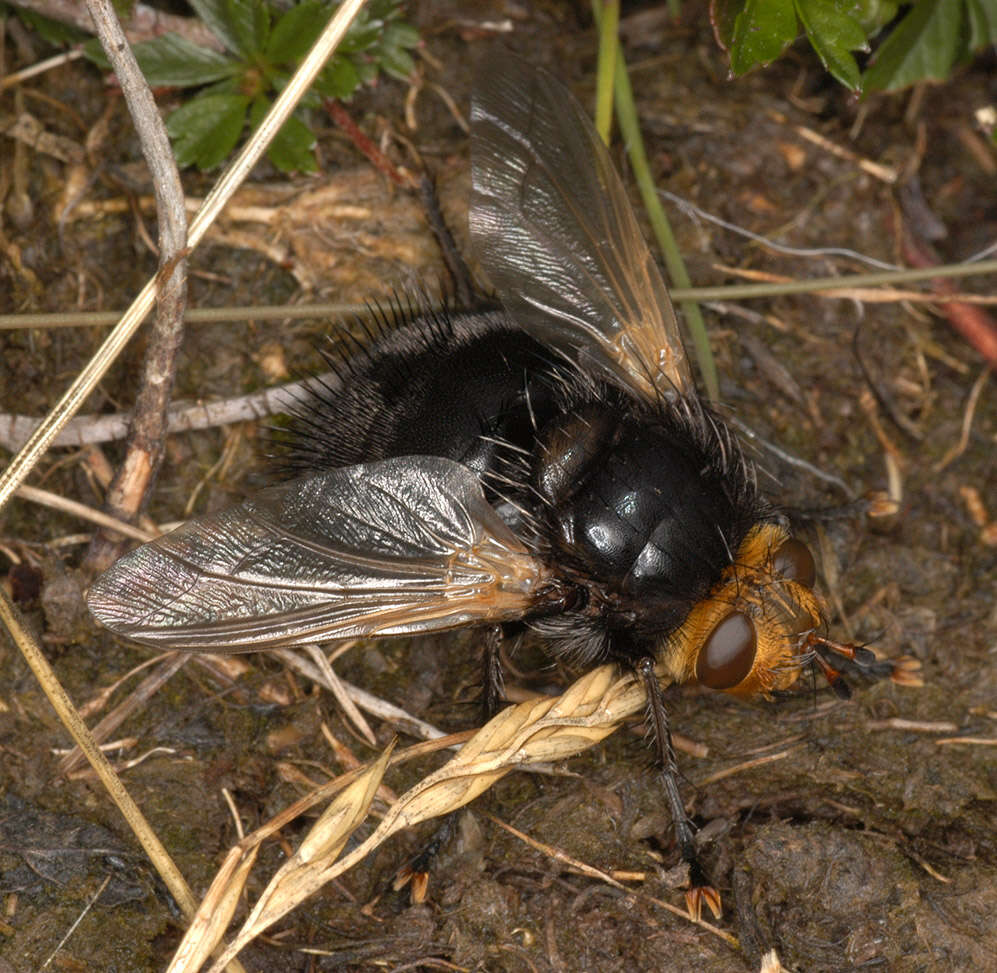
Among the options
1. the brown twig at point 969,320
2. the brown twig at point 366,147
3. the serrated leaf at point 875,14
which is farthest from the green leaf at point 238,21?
the brown twig at point 969,320

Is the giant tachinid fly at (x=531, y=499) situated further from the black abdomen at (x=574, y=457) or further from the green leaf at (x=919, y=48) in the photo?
the green leaf at (x=919, y=48)

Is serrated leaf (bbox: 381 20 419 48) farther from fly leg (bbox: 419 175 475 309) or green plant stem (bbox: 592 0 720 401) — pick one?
green plant stem (bbox: 592 0 720 401)

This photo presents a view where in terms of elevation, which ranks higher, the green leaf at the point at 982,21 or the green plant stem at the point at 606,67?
the green leaf at the point at 982,21

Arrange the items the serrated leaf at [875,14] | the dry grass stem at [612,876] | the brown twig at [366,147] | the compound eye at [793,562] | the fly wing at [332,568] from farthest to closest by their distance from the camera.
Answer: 1. the brown twig at [366,147]
2. the serrated leaf at [875,14]
3. the compound eye at [793,562]
4. the dry grass stem at [612,876]
5. the fly wing at [332,568]

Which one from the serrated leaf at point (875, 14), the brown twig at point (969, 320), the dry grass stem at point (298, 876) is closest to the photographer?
the dry grass stem at point (298, 876)

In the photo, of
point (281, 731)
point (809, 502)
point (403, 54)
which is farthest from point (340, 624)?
point (403, 54)

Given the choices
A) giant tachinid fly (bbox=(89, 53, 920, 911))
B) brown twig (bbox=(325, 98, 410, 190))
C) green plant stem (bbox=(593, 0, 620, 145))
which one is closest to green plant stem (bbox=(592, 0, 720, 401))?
green plant stem (bbox=(593, 0, 620, 145))
